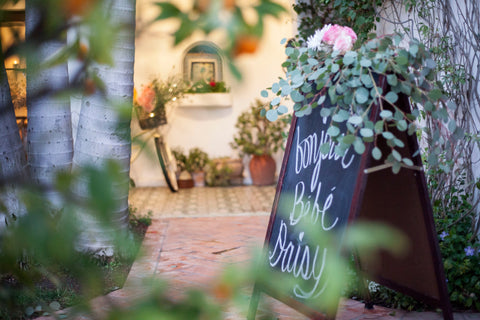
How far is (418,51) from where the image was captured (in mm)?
2152

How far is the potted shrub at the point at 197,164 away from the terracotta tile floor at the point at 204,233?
28cm

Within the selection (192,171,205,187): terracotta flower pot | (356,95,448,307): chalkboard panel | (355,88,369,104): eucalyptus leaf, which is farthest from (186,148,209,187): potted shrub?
(355,88,369,104): eucalyptus leaf

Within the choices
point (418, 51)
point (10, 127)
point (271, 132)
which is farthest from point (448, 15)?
point (271, 132)

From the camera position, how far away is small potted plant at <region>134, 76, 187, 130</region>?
6.71 m

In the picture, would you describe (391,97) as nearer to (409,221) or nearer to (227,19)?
(409,221)

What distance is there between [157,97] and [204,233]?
2501mm

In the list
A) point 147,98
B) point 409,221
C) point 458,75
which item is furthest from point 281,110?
point 147,98

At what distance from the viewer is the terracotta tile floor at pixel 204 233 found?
113 inches

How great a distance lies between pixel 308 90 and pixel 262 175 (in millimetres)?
5426

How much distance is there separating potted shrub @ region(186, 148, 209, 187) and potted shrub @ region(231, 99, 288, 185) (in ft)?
1.51

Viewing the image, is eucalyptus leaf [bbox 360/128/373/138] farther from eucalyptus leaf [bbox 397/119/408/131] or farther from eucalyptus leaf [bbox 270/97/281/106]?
eucalyptus leaf [bbox 270/97/281/106]

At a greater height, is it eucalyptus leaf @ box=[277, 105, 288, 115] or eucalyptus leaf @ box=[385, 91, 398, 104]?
eucalyptus leaf @ box=[385, 91, 398, 104]

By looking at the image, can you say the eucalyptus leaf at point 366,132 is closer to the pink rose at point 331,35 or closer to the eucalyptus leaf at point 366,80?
the eucalyptus leaf at point 366,80

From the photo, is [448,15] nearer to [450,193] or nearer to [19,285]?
[450,193]
